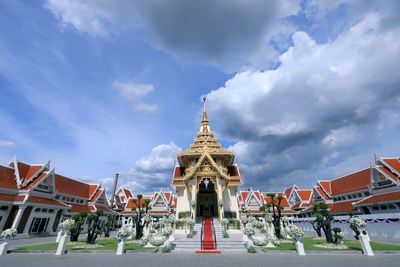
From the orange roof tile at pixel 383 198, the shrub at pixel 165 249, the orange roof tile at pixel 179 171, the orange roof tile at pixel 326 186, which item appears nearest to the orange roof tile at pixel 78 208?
the orange roof tile at pixel 179 171

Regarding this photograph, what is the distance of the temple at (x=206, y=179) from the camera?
22953 millimetres

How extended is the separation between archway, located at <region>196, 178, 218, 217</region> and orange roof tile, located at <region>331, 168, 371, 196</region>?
67.9ft

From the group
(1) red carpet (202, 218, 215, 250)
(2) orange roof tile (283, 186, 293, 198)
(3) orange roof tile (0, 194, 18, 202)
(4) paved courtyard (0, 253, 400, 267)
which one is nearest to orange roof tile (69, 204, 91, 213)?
(3) orange roof tile (0, 194, 18, 202)

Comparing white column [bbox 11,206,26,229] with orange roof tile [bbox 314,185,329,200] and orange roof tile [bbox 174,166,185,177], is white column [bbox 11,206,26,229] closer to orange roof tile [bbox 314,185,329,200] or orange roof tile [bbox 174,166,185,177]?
orange roof tile [bbox 174,166,185,177]

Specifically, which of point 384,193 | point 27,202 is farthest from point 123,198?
point 384,193

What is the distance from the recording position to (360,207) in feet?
90.3

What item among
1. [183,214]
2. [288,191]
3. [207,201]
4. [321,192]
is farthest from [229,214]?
[288,191]

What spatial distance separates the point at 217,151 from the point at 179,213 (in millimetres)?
8507

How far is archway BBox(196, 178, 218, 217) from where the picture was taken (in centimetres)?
2603

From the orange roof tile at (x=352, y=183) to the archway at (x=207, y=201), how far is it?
67.9 feet

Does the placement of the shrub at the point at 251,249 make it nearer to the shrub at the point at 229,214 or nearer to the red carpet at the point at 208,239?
the red carpet at the point at 208,239

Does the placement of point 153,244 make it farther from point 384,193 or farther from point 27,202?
point 384,193

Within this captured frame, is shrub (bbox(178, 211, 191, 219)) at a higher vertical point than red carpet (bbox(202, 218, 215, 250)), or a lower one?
higher

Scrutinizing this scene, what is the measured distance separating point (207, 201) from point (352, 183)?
75.5ft
